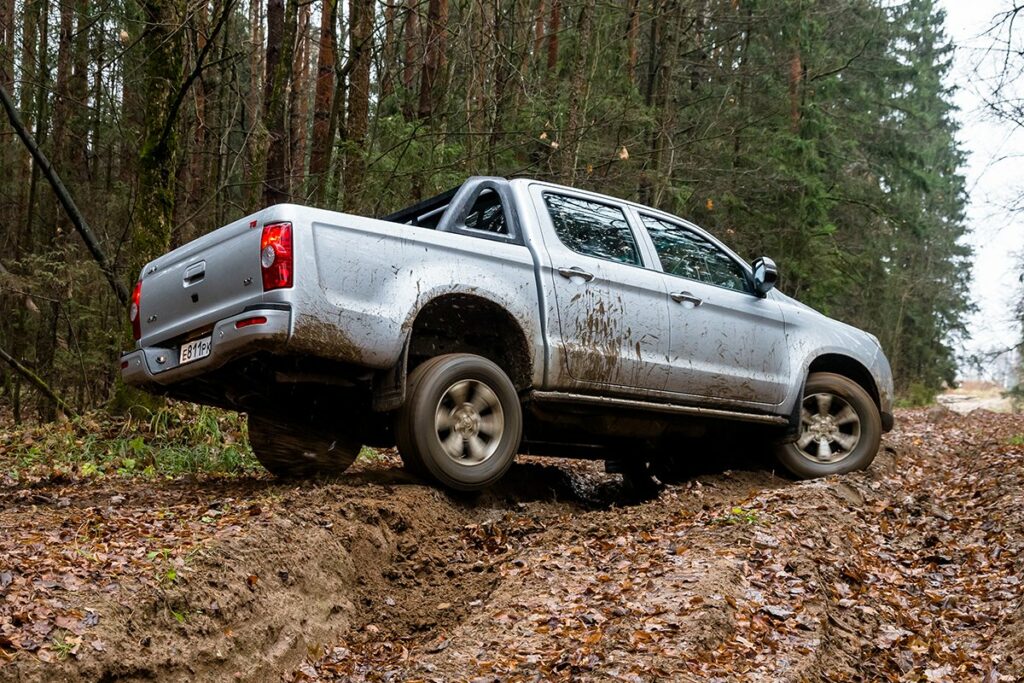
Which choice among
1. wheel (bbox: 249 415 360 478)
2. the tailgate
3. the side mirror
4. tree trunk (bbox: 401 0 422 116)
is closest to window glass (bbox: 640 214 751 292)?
the side mirror

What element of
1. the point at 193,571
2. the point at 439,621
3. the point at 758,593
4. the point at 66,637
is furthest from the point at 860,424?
the point at 66,637

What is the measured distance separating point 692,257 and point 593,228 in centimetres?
99

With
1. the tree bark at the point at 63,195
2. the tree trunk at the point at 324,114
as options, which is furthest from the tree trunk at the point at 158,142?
the tree trunk at the point at 324,114

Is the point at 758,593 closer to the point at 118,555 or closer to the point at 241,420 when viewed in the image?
the point at 118,555

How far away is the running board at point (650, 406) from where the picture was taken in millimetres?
6005

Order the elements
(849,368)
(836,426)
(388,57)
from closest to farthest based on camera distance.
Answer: (836,426) < (849,368) < (388,57)

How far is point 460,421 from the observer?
18.5 ft

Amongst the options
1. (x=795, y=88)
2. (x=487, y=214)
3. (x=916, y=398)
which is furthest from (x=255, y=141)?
(x=916, y=398)

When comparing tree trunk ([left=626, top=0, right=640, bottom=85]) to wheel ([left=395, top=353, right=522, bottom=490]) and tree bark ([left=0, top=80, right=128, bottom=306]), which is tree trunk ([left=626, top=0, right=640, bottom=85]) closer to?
tree bark ([left=0, top=80, right=128, bottom=306])

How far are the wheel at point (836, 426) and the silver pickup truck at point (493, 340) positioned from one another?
2cm

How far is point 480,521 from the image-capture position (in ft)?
19.2

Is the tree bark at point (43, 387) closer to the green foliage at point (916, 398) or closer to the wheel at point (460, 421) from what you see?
the wheel at point (460, 421)

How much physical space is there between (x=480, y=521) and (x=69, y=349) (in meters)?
6.34

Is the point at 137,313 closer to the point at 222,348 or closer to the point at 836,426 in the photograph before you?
the point at 222,348
